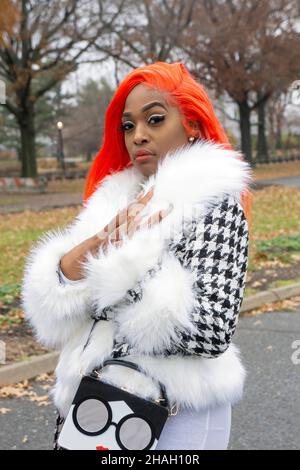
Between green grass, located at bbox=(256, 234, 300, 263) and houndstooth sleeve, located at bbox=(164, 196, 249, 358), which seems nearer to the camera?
houndstooth sleeve, located at bbox=(164, 196, 249, 358)

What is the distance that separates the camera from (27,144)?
91.1 ft

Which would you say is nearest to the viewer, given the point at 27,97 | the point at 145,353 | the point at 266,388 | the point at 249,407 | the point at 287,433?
the point at 145,353

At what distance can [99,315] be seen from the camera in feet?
5.50

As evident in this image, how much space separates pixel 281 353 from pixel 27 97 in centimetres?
2370

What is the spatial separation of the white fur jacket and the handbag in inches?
1.4

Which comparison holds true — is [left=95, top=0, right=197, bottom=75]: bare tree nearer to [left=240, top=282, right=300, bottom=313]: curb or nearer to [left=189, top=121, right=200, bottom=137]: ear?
[left=240, top=282, right=300, bottom=313]: curb

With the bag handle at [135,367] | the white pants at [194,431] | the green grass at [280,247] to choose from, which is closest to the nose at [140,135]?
the bag handle at [135,367]

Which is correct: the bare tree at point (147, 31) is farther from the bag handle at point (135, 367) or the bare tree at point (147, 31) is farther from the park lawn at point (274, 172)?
the bag handle at point (135, 367)

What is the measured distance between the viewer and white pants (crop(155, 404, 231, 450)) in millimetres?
1604

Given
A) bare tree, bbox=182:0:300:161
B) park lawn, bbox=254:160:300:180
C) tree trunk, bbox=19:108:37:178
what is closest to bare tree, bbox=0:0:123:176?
tree trunk, bbox=19:108:37:178

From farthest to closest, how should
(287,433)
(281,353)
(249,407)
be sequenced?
(281,353) → (249,407) → (287,433)

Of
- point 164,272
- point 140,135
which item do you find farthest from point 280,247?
point 164,272

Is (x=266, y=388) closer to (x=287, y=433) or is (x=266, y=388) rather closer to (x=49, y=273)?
(x=287, y=433)
